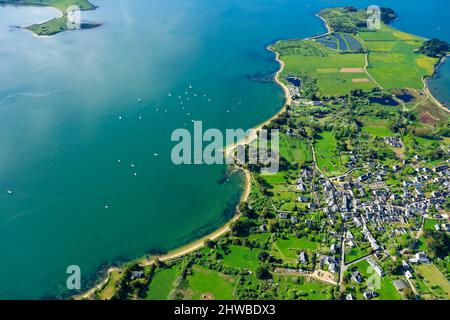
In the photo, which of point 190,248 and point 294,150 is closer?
point 190,248

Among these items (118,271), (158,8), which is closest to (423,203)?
(118,271)

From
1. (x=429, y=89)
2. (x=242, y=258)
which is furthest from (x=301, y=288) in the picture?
(x=429, y=89)

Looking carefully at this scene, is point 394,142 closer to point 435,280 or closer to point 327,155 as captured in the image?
point 327,155

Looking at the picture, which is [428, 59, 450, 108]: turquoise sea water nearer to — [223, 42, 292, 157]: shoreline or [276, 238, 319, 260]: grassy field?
[223, 42, 292, 157]: shoreline

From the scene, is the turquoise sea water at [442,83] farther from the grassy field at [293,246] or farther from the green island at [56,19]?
the green island at [56,19]

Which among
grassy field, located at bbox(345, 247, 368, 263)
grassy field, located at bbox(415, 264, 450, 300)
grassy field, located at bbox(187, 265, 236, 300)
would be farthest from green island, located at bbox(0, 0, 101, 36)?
grassy field, located at bbox(415, 264, 450, 300)

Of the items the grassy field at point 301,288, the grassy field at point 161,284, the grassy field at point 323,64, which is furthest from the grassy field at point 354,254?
Answer: the grassy field at point 323,64

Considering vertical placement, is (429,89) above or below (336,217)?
above
